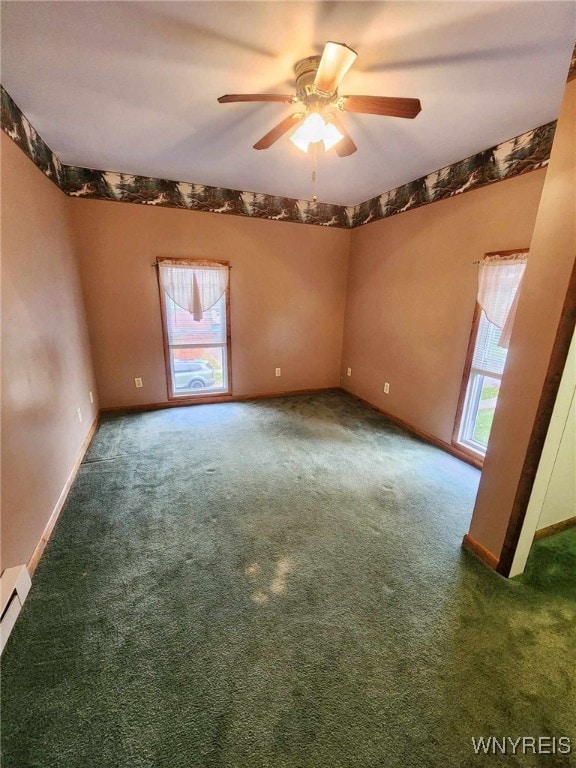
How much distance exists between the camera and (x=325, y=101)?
163 cm

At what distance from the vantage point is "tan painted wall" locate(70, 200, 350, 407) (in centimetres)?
335

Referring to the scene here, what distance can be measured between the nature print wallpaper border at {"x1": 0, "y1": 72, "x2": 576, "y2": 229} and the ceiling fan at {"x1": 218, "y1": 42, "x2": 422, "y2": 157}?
0.75 meters

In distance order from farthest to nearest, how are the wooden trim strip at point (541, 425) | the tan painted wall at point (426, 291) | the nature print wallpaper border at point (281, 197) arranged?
1. the tan painted wall at point (426, 291)
2. the nature print wallpaper border at point (281, 197)
3. the wooden trim strip at point (541, 425)

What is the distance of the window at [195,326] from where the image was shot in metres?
3.63

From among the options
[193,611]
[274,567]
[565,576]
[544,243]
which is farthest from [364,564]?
[544,243]

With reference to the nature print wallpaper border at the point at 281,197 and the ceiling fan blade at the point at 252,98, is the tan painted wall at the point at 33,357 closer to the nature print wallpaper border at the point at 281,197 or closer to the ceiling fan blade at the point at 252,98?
the nature print wallpaper border at the point at 281,197

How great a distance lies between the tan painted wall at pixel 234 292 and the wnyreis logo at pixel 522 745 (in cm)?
368

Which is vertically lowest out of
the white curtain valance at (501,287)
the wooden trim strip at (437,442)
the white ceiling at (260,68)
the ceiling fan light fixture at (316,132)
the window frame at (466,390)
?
the wooden trim strip at (437,442)

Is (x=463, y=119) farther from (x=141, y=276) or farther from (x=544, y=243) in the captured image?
(x=141, y=276)

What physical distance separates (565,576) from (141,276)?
4332 millimetres

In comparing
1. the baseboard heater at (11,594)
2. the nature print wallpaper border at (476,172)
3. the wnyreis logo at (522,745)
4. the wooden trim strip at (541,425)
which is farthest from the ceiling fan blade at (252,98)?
the wnyreis logo at (522,745)

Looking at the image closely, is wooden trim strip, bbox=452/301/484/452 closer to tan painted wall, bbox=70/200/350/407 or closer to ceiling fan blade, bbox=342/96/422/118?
ceiling fan blade, bbox=342/96/422/118

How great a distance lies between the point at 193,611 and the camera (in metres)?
1.46

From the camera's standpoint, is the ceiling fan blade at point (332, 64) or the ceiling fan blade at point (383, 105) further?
the ceiling fan blade at point (383, 105)
